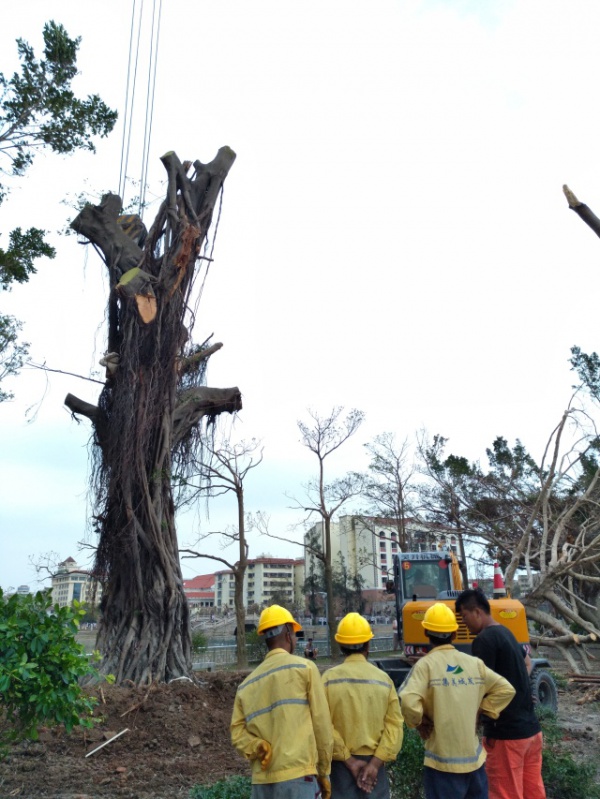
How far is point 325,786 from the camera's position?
3355mm

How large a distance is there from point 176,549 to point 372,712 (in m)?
7.09

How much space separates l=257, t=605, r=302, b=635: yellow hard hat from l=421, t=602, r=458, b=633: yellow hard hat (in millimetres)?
818

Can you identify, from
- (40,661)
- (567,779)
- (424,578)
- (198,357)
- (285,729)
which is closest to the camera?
(285,729)

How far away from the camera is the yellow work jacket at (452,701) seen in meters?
3.50

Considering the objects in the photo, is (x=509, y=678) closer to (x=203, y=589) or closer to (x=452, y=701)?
(x=452, y=701)

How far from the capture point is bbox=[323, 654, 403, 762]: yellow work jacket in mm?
3494

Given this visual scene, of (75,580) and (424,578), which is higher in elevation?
(75,580)

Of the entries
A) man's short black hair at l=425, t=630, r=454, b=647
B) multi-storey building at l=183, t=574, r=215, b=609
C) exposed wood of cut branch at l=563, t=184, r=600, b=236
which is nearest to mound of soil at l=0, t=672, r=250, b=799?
man's short black hair at l=425, t=630, r=454, b=647

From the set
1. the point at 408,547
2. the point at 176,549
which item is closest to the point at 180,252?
the point at 176,549

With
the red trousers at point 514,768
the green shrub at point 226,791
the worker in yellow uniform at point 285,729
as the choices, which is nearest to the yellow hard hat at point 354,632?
the worker in yellow uniform at point 285,729

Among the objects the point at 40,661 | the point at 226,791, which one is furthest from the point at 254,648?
the point at 40,661

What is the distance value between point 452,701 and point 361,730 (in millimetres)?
531

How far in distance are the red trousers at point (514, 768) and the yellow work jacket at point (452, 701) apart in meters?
0.33

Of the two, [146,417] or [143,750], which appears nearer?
[143,750]
